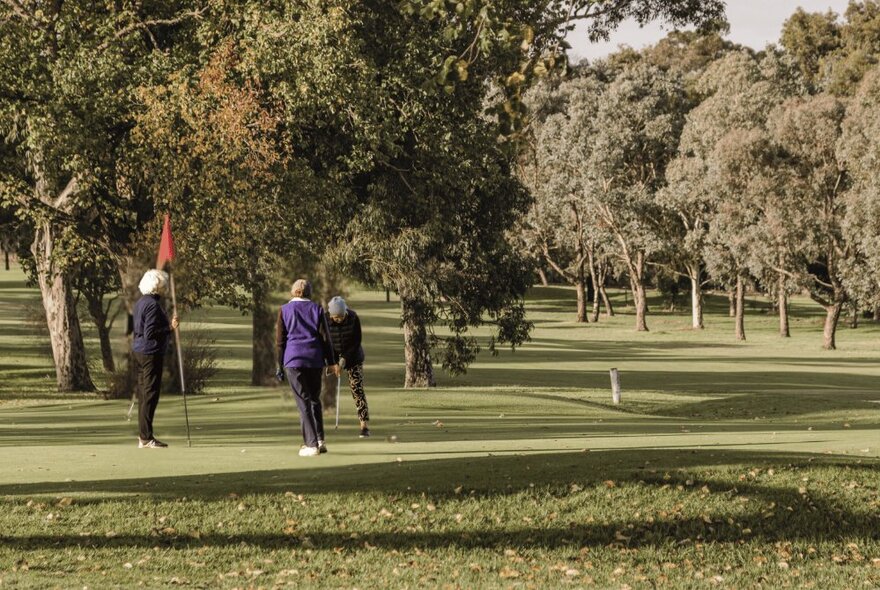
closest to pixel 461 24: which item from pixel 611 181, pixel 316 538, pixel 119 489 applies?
pixel 316 538

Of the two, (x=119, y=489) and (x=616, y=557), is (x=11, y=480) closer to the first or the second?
(x=119, y=489)

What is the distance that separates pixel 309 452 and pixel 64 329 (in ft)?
77.2

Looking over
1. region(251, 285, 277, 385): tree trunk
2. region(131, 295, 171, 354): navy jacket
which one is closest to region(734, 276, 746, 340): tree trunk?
region(251, 285, 277, 385): tree trunk

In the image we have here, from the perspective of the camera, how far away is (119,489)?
1415 centimetres

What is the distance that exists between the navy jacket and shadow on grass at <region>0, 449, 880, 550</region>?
5.15 ft

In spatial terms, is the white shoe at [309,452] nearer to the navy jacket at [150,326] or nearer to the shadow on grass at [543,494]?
the shadow on grass at [543,494]

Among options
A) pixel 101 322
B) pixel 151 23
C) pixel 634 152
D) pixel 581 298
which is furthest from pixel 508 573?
pixel 581 298

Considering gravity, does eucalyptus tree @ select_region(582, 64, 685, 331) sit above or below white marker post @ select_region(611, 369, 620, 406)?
above

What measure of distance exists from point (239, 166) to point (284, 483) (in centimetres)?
1724

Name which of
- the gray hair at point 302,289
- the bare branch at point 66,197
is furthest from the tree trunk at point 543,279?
the gray hair at point 302,289

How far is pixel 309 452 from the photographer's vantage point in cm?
1581

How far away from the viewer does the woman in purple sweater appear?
1383cm

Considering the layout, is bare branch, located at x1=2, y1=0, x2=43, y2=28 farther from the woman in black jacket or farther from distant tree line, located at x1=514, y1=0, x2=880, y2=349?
distant tree line, located at x1=514, y1=0, x2=880, y2=349

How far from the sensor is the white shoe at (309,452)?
51.7 ft
